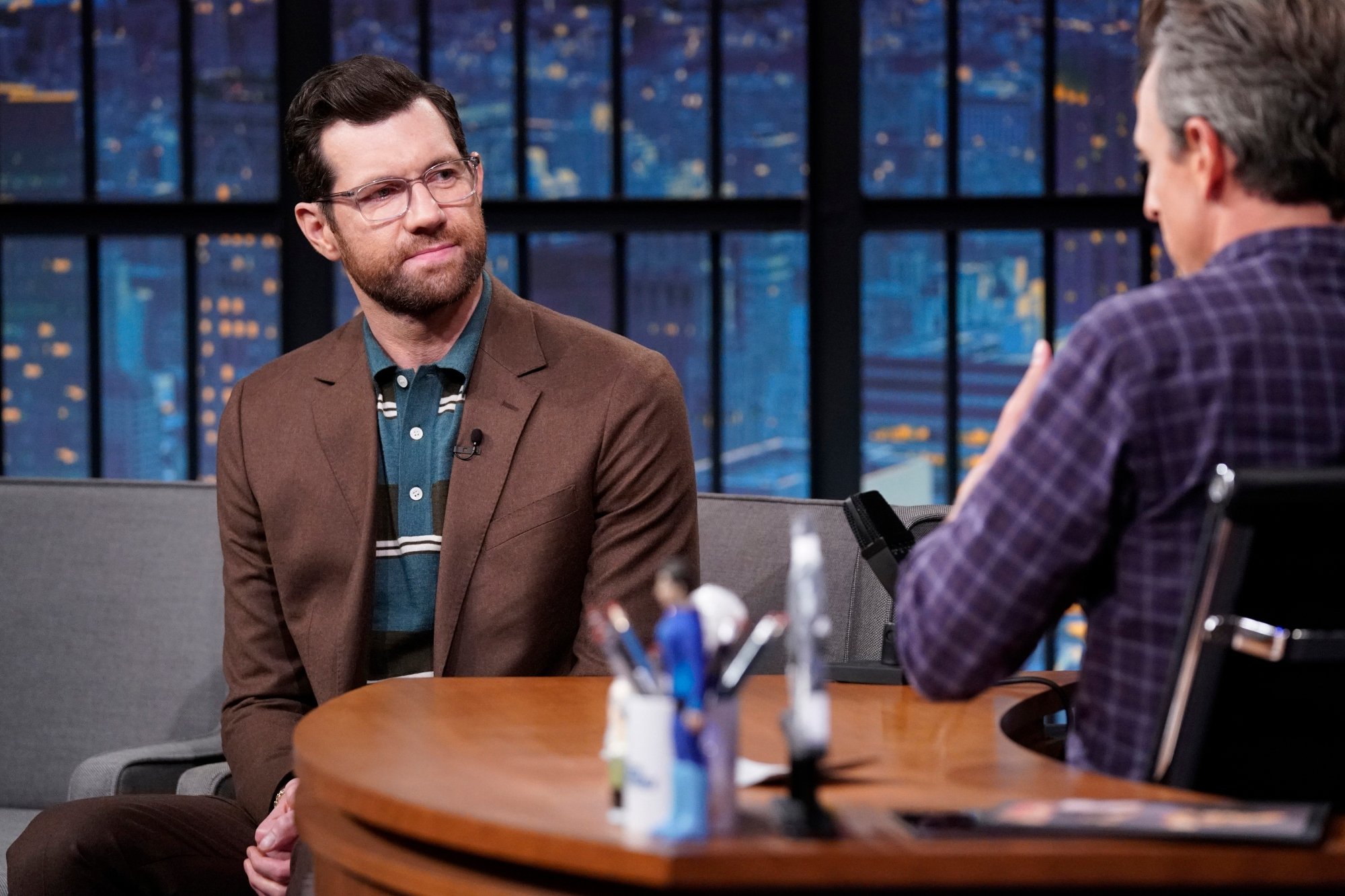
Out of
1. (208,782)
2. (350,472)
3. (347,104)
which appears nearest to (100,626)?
(208,782)

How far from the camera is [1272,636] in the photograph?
118cm

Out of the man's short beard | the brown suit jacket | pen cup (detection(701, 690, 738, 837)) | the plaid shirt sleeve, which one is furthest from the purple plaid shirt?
the man's short beard

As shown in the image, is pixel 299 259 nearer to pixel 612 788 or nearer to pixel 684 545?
pixel 684 545

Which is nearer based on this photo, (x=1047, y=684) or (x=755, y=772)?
(x=755, y=772)

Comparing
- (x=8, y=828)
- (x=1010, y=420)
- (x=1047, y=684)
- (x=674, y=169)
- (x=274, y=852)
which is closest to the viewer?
(x=1010, y=420)

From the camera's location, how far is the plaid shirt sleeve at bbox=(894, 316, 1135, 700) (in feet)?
4.08

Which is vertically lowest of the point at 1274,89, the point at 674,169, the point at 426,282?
the point at 426,282

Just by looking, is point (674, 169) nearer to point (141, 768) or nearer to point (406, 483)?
point (406, 483)

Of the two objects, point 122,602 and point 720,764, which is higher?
point 720,764

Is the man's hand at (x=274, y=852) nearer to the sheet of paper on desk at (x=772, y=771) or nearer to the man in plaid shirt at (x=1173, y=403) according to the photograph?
the sheet of paper on desk at (x=772, y=771)

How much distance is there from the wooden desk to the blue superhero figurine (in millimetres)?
25

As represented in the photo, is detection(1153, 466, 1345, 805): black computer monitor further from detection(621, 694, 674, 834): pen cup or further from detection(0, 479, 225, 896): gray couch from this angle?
detection(0, 479, 225, 896): gray couch

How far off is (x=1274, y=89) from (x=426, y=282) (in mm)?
1457

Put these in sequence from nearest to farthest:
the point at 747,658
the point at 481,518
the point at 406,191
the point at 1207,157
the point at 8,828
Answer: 1. the point at 747,658
2. the point at 1207,157
3. the point at 481,518
4. the point at 406,191
5. the point at 8,828
